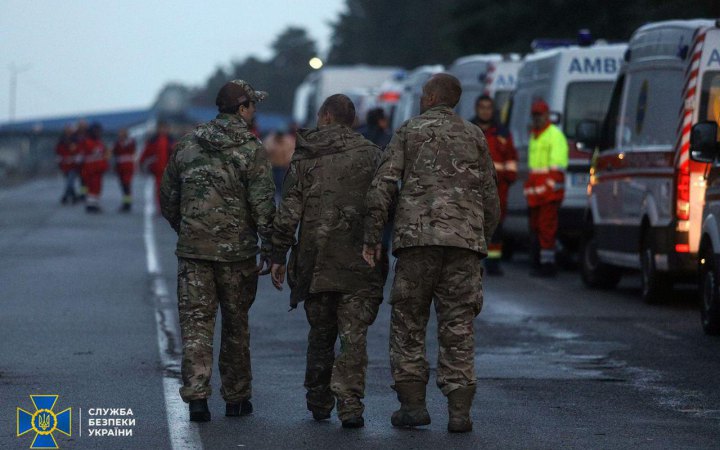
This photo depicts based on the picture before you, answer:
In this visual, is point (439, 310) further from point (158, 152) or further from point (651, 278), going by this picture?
point (158, 152)

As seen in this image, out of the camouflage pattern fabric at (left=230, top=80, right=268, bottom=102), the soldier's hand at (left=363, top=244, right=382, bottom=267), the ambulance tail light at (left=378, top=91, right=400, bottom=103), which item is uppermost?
the camouflage pattern fabric at (left=230, top=80, right=268, bottom=102)

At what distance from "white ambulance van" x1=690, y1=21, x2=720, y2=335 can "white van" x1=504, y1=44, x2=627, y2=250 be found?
5547mm

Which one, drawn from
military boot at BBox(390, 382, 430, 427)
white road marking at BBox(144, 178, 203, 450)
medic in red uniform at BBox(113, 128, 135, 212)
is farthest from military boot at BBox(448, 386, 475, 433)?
medic in red uniform at BBox(113, 128, 135, 212)

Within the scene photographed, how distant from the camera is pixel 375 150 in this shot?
28.2 ft

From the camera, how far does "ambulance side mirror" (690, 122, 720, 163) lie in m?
12.4

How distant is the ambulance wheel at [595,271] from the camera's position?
1716 centimetres

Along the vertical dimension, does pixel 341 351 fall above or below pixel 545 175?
below

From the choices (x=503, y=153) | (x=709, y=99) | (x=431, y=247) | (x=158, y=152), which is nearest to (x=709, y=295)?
(x=709, y=99)

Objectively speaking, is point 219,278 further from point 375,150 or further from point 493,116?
point 493,116

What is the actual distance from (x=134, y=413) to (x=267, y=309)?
617 centimetres

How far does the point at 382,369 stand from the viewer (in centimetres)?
1059

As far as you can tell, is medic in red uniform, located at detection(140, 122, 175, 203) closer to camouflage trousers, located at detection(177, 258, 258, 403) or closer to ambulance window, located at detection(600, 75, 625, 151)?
ambulance window, located at detection(600, 75, 625, 151)

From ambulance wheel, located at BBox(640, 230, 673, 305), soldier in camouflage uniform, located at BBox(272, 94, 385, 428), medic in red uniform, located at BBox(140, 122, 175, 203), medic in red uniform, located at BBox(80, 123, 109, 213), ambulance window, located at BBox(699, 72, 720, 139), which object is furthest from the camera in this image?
medic in red uniform, located at BBox(80, 123, 109, 213)

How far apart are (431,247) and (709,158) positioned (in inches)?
201
